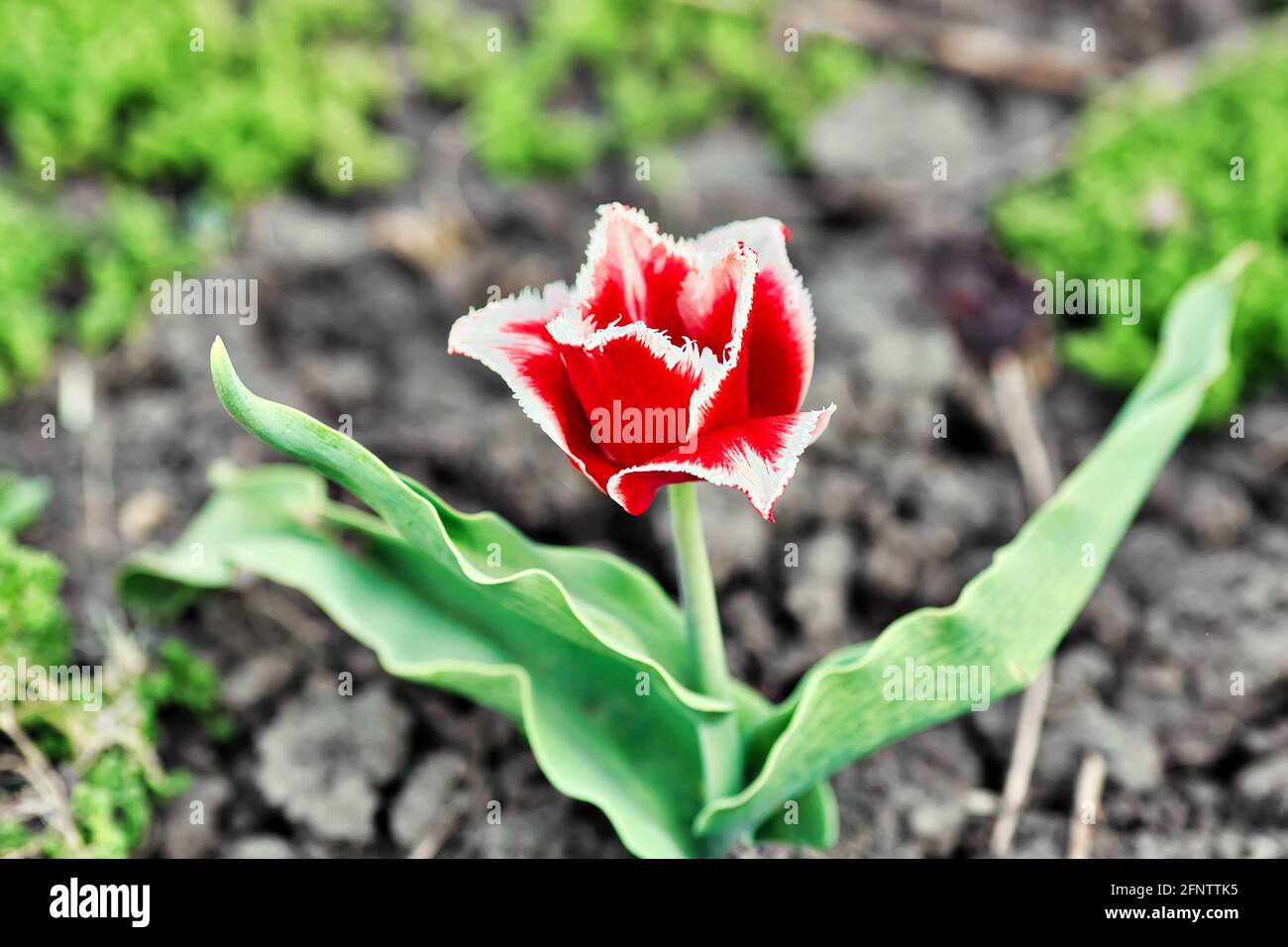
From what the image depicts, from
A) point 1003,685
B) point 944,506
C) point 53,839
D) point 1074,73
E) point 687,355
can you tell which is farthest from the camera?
A: point 1074,73

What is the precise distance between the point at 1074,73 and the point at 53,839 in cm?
303

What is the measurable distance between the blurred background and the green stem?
16.7 inches

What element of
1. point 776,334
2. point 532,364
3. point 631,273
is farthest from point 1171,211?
point 532,364

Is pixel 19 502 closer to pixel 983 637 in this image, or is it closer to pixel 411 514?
pixel 411 514

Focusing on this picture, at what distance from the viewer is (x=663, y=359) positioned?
1353mm


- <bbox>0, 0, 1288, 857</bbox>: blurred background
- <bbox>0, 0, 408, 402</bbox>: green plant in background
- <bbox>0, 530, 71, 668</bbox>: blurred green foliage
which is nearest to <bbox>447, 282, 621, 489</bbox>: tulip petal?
<bbox>0, 0, 1288, 857</bbox>: blurred background

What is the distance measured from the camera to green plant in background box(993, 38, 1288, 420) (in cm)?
271

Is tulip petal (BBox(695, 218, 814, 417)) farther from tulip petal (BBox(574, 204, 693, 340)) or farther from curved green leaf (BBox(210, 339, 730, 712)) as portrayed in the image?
curved green leaf (BBox(210, 339, 730, 712))

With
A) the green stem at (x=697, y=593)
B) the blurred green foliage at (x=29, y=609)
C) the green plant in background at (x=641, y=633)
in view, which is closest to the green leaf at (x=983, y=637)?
the green plant in background at (x=641, y=633)

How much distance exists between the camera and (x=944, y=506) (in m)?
2.48

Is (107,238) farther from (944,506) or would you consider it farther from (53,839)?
(944,506)

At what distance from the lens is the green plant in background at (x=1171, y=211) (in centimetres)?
271

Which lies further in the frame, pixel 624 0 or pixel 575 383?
pixel 624 0
